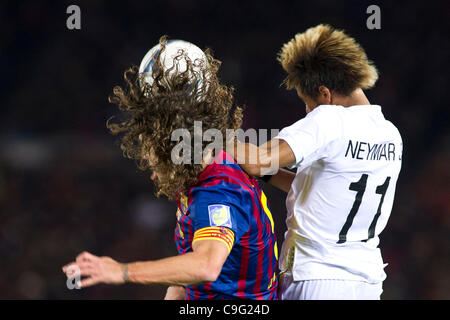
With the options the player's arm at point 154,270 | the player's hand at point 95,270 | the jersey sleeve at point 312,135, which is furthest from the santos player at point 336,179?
the player's hand at point 95,270

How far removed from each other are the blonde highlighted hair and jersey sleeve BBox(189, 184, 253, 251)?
896 millimetres

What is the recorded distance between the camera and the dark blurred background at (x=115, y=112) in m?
5.87

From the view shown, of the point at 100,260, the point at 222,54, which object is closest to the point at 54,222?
the point at 222,54

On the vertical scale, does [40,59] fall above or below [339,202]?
above

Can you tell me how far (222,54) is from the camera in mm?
7078

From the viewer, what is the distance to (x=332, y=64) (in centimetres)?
254

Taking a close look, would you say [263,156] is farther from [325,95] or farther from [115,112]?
[115,112]

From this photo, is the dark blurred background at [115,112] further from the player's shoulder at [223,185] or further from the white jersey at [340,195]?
the player's shoulder at [223,185]

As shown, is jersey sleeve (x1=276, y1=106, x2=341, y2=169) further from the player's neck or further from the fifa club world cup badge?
the fifa club world cup badge

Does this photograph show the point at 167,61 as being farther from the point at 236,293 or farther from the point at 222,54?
the point at 222,54

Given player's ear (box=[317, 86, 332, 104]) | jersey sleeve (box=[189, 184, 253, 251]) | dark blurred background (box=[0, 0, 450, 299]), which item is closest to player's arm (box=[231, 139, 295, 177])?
jersey sleeve (box=[189, 184, 253, 251])

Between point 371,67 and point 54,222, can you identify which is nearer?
point 371,67

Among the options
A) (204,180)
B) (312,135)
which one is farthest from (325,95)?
(204,180)

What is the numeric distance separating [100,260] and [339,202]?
1150 mm
